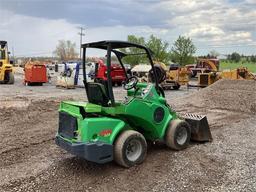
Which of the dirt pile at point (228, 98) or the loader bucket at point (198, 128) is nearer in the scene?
the loader bucket at point (198, 128)

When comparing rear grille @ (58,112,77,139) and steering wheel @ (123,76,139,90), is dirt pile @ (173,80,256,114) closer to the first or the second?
steering wheel @ (123,76,139,90)

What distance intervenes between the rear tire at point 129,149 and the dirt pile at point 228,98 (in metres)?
7.29

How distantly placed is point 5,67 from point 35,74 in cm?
216

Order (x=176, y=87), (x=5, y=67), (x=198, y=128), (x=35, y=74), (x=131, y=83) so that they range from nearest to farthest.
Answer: (x=131, y=83), (x=198, y=128), (x=176, y=87), (x=35, y=74), (x=5, y=67)

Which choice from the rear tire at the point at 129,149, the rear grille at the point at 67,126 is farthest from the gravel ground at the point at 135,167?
the rear grille at the point at 67,126

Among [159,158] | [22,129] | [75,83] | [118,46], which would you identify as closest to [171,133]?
[159,158]

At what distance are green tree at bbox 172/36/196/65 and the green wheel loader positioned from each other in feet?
177

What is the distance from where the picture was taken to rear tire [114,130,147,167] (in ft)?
18.8

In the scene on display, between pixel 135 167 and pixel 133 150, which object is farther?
pixel 133 150

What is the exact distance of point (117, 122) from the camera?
585 cm

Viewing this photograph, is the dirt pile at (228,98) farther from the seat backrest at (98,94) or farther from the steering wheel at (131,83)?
the seat backrest at (98,94)

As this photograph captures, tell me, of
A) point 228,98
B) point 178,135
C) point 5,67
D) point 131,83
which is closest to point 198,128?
point 178,135

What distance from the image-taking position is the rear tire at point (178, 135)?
6684 mm

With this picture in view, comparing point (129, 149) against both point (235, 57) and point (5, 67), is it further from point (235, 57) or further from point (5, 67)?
point (235, 57)
